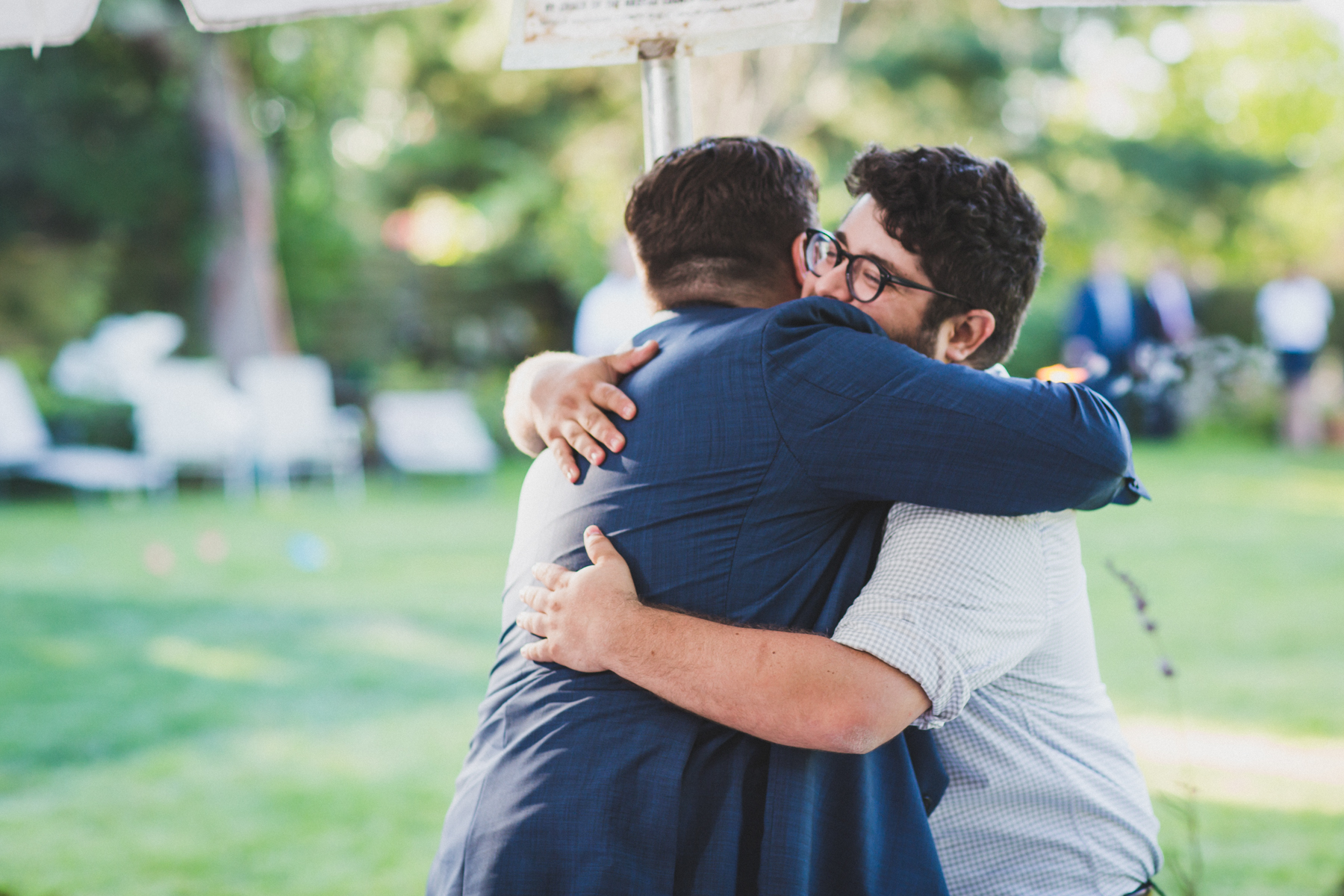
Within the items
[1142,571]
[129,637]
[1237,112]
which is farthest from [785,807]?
[1237,112]

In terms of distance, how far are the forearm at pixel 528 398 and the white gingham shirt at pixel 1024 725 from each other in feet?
2.17

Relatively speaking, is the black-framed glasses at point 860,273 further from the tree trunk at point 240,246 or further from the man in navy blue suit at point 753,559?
the tree trunk at point 240,246

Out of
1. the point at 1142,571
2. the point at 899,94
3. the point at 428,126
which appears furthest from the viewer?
the point at 428,126

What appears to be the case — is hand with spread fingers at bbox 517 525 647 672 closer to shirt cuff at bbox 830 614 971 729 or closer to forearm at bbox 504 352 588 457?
shirt cuff at bbox 830 614 971 729

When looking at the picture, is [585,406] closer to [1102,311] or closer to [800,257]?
[800,257]

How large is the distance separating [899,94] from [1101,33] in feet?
12.0

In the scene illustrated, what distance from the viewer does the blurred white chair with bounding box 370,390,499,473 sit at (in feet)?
38.7

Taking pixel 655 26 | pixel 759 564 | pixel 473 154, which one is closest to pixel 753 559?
pixel 759 564

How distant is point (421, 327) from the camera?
17969mm

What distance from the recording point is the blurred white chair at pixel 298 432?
459 inches

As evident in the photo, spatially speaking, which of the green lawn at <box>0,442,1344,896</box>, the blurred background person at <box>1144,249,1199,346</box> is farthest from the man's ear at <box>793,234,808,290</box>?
the blurred background person at <box>1144,249,1199,346</box>

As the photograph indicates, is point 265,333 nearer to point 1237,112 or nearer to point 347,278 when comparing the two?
point 347,278

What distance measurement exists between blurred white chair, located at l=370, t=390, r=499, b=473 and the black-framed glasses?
396 inches

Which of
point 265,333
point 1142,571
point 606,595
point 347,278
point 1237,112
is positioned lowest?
point 1142,571
